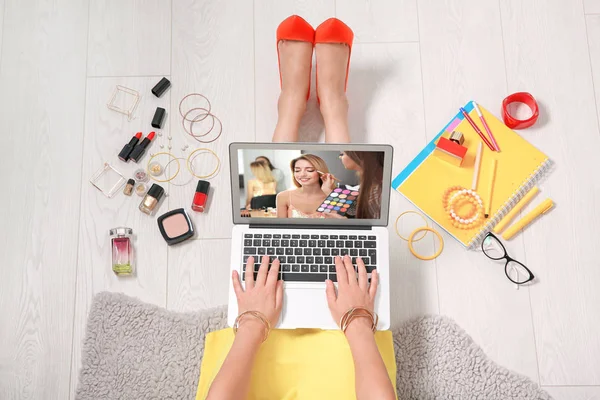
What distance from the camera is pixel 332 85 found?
133 cm

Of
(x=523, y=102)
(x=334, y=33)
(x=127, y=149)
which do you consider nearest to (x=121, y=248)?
(x=127, y=149)

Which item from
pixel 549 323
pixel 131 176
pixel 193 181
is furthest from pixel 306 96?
pixel 549 323

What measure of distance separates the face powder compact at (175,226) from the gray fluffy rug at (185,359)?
18cm

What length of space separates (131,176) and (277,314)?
58 centimetres

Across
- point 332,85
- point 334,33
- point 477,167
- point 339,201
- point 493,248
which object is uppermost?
point 334,33

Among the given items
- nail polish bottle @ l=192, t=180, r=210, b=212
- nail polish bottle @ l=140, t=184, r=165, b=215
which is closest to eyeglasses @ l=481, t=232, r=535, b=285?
nail polish bottle @ l=192, t=180, r=210, b=212

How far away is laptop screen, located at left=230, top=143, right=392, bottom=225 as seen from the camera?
968mm

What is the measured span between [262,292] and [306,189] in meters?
0.23

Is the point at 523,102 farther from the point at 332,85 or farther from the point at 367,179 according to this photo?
the point at 367,179

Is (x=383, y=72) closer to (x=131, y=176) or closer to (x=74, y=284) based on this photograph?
(x=131, y=176)

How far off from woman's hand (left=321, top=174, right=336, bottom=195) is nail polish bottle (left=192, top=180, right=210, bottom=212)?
1.35 feet

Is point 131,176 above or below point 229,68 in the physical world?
below

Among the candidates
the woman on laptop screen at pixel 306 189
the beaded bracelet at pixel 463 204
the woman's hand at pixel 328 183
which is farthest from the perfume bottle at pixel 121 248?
the beaded bracelet at pixel 463 204

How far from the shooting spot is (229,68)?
1.40 metres
